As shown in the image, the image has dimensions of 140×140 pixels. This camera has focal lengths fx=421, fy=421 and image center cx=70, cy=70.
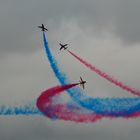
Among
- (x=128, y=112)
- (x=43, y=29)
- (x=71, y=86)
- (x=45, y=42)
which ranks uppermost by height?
(x=43, y=29)

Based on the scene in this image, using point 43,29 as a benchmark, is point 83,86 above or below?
below

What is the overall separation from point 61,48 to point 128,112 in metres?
27.1

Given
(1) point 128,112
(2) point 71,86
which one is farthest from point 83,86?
(1) point 128,112

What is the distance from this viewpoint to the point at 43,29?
113m

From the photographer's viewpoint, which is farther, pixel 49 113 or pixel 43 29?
pixel 43 29

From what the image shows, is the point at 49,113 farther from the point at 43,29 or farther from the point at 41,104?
the point at 43,29

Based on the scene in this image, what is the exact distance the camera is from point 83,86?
110188 mm

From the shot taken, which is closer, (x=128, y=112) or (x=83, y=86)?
(x=128, y=112)

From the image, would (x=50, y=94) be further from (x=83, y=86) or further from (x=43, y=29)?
(x=43, y=29)

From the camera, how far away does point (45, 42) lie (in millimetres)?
102562

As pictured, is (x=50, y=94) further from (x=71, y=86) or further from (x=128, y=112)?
(x=128, y=112)

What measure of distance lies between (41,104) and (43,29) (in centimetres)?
2102

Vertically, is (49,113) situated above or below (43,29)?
below

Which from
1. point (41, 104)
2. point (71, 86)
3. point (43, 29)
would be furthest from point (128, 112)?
point (43, 29)
